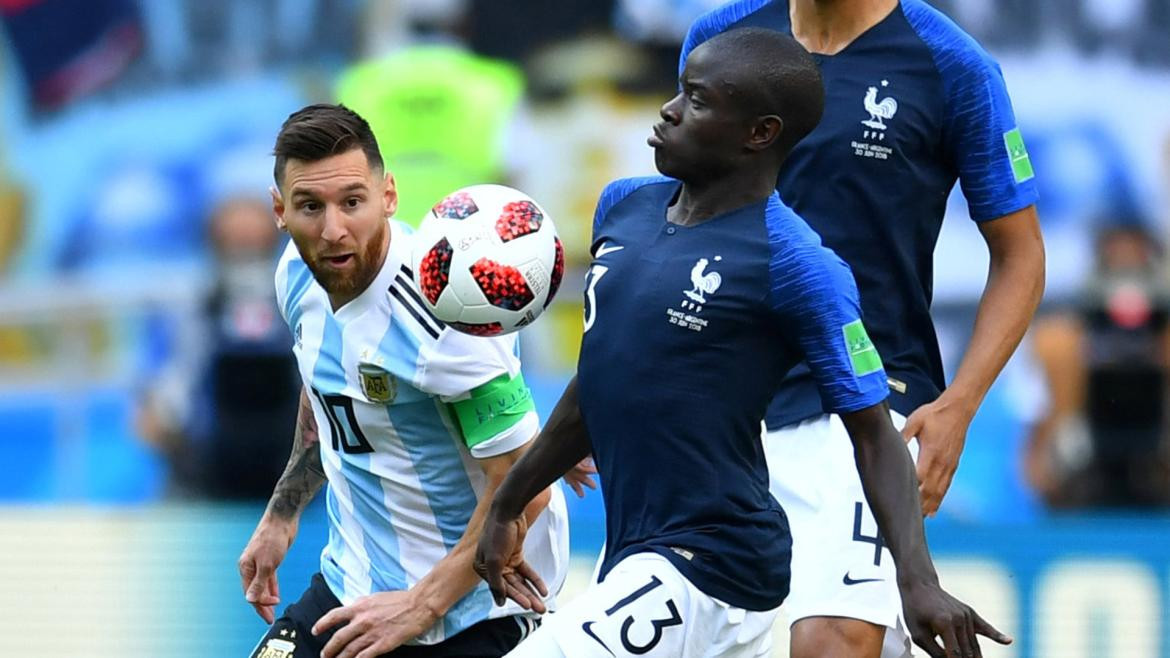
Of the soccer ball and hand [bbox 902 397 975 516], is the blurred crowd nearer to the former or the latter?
the soccer ball

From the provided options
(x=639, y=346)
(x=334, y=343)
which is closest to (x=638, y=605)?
(x=639, y=346)

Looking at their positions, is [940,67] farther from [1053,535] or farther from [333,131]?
[1053,535]

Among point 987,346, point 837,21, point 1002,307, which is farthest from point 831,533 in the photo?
point 837,21

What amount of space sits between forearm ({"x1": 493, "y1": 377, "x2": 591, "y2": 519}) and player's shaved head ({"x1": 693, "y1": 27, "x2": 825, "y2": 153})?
742mm

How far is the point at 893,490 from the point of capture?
3963 millimetres

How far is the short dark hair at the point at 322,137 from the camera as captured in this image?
191 inches

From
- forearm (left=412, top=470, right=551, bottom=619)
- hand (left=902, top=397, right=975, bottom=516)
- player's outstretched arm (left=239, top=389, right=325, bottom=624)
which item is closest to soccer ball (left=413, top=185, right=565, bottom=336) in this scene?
forearm (left=412, top=470, right=551, bottom=619)

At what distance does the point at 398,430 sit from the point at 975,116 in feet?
5.21

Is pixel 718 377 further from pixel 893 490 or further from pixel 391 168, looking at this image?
pixel 391 168

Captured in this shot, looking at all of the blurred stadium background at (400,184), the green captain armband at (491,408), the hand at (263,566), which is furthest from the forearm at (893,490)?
the blurred stadium background at (400,184)

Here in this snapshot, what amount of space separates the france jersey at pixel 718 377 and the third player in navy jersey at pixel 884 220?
1.48 feet

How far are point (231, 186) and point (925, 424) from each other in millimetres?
8265

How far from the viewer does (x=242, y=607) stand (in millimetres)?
8750

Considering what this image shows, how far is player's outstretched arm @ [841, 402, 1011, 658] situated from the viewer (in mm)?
3748
